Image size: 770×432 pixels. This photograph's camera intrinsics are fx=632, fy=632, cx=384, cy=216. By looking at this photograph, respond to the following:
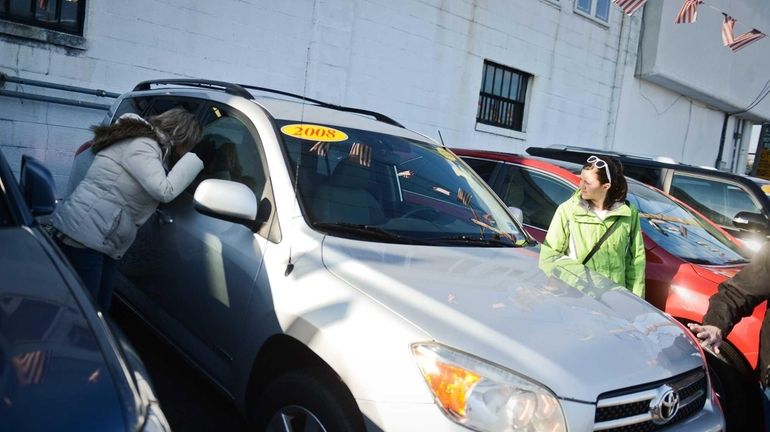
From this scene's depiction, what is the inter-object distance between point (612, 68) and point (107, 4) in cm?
1094

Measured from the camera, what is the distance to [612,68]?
14133 millimetres

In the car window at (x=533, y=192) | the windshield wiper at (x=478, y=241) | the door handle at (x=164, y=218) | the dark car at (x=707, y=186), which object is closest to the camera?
the windshield wiper at (x=478, y=241)

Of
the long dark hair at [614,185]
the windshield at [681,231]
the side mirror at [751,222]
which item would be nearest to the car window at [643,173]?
the side mirror at [751,222]

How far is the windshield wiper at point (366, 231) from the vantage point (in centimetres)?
277

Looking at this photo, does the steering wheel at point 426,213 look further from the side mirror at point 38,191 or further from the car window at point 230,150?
the side mirror at point 38,191

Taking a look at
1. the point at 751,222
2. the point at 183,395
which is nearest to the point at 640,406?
the point at 183,395

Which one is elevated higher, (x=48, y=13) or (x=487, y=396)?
(x=48, y=13)

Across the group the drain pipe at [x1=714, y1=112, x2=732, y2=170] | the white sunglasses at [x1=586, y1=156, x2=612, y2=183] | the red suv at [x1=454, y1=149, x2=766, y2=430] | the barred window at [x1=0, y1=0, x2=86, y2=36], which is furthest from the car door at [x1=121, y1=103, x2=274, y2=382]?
the drain pipe at [x1=714, y1=112, x2=732, y2=170]

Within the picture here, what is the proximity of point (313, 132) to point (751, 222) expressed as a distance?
401 cm

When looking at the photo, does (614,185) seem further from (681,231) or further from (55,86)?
(55,86)

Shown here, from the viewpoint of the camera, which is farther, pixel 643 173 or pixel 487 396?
pixel 643 173

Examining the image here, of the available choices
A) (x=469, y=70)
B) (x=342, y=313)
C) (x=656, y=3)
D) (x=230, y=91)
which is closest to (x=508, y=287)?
(x=342, y=313)

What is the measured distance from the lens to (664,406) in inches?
88.4

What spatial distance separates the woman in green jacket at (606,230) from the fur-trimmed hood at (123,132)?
232 centimetres
